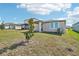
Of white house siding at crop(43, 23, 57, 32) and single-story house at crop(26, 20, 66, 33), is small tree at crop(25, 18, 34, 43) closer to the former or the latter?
single-story house at crop(26, 20, 66, 33)

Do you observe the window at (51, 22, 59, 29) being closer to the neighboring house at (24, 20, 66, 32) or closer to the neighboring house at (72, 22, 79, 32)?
the neighboring house at (24, 20, 66, 32)

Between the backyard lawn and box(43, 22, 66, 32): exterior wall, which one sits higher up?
box(43, 22, 66, 32): exterior wall

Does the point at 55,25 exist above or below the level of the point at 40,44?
above

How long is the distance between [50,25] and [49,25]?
18 millimetres

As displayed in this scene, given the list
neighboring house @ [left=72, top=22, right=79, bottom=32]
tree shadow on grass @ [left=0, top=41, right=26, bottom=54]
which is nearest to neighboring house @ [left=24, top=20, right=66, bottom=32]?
neighboring house @ [left=72, top=22, right=79, bottom=32]

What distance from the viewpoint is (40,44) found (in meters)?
4.33

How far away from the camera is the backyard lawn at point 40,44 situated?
14.0 ft

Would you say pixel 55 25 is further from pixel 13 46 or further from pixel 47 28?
pixel 13 46

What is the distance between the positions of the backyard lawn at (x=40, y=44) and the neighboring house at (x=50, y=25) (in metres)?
0.09

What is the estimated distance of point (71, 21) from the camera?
14.1ft

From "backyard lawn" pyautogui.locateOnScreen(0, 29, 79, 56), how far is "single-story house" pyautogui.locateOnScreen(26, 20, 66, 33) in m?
0.09

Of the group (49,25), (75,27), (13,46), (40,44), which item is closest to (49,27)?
(49,25)

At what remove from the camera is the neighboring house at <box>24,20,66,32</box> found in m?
4.32

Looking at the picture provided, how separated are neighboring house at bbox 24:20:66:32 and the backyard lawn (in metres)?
0.09
